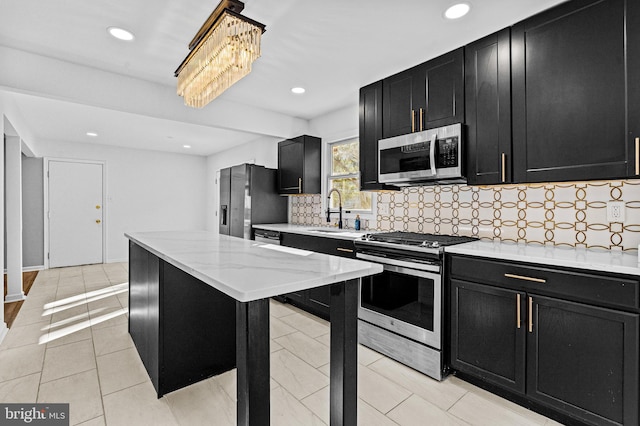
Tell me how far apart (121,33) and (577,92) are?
3110 mm

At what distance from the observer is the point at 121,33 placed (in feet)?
7.71

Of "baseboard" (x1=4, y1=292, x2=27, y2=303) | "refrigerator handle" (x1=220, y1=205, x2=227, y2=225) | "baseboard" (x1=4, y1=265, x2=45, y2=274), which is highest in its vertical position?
"refrigerator handle" (x1=220, y1=205, x2=227, y2=225)

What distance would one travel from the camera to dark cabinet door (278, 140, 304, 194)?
13.8 ft

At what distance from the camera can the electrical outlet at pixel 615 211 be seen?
1938mm

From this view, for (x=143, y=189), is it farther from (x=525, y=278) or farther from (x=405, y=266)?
(x=525, y=278)

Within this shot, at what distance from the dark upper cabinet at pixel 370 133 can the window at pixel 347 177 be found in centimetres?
61

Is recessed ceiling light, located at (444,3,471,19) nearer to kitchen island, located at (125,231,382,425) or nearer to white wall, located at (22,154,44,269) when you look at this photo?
kitchen island, located at (125,231,382,425)

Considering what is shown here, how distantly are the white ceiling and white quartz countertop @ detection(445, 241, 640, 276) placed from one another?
156 centimetres

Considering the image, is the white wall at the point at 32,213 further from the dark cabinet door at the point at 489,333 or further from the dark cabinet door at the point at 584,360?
the dark cabinet door at the point at 584,360

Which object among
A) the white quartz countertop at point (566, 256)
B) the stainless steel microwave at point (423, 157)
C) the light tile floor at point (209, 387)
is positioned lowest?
the light tile floor at point (209, 387)

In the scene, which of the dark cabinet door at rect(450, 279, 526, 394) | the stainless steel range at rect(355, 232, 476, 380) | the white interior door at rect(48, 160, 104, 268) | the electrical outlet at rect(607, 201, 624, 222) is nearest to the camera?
the dark cabinet door at rect(450, 279, 526, 394)

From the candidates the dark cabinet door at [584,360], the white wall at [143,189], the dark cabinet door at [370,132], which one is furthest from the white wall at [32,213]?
the dark cabinet door at [584,360]

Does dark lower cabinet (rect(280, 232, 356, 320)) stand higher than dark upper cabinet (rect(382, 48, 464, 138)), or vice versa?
dark upper cabinet (rect(382, 48, 464, 138))

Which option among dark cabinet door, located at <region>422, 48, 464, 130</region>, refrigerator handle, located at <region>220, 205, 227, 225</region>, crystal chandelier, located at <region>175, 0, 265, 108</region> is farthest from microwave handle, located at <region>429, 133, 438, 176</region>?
refrigerator handle, located at <region>220, 205, 227, 225</region>
